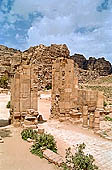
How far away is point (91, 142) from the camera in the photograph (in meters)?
8.27

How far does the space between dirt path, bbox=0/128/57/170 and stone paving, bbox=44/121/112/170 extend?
6.09ft

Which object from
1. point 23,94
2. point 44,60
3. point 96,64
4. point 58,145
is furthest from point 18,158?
point 96,64

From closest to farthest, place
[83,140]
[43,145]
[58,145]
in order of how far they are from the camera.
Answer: [43,145]
[58,145]
[83,140]

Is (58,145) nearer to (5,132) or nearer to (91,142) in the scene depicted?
(91,142)

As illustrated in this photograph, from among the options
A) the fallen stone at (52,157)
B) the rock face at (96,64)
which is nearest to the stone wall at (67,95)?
the fallen stone at (52,157)

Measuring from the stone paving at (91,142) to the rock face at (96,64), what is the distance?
282 feet

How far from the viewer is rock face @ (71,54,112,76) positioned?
95.6 meters

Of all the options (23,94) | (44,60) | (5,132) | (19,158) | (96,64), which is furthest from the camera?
(96,64)

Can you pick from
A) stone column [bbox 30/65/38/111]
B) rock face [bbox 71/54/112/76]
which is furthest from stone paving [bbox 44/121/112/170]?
rock face [bbox 71/54/112/76]

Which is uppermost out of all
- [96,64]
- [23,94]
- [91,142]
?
[96,64]

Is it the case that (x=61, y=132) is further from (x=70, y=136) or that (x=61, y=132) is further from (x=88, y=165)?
(x=88, y=165)

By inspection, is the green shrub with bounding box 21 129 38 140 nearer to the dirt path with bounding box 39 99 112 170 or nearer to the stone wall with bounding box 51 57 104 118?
the dirt path with bounding box 39 99 112 170

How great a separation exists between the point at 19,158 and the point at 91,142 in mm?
3597

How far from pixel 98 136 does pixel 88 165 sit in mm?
4311
